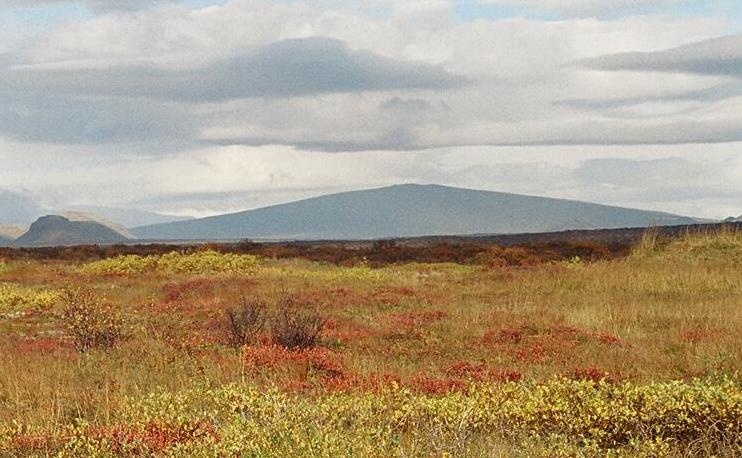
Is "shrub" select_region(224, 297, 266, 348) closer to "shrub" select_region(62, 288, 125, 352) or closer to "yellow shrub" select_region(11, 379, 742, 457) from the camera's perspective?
"shrub" select_region(62, 288, 125, 352)

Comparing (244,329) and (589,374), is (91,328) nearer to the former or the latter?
(244,329)

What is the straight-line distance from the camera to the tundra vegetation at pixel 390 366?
281 inches

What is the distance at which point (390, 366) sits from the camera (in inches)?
474

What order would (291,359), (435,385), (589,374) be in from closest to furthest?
1. (435,385)
2. (589,374)
3. (291,359)

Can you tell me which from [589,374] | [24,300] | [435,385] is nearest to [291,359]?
[435,385]

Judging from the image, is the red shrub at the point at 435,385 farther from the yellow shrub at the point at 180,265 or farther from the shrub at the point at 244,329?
the yellow shrub at the point at 180,265

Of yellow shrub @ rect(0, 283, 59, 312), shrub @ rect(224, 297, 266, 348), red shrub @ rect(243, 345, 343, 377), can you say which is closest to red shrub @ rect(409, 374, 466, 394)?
red shrub @ rect(243, 345, 343, 377)

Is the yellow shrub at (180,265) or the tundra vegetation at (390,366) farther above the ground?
the yellow shrub at (180,265)

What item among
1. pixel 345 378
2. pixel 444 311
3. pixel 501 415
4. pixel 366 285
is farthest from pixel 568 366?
pixel 366 285

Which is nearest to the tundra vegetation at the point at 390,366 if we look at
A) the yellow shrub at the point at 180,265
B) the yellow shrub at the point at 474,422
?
the yellow shrub at the point at 474,422

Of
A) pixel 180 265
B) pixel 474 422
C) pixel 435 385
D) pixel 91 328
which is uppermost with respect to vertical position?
pixel 180 265

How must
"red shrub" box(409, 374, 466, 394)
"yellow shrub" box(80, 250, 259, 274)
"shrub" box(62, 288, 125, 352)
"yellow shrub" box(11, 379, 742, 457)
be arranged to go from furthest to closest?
"yellow shrub" box(80, 250, 259, 274)
"shrub" box(62, 288, 125, 352)
"red shrub" box(409, 374, 466, 394)
"yellow shrub" box(11, 379, 742, 457)

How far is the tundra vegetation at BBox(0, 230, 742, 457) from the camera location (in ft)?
23.4

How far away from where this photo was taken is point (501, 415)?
25.1ft
